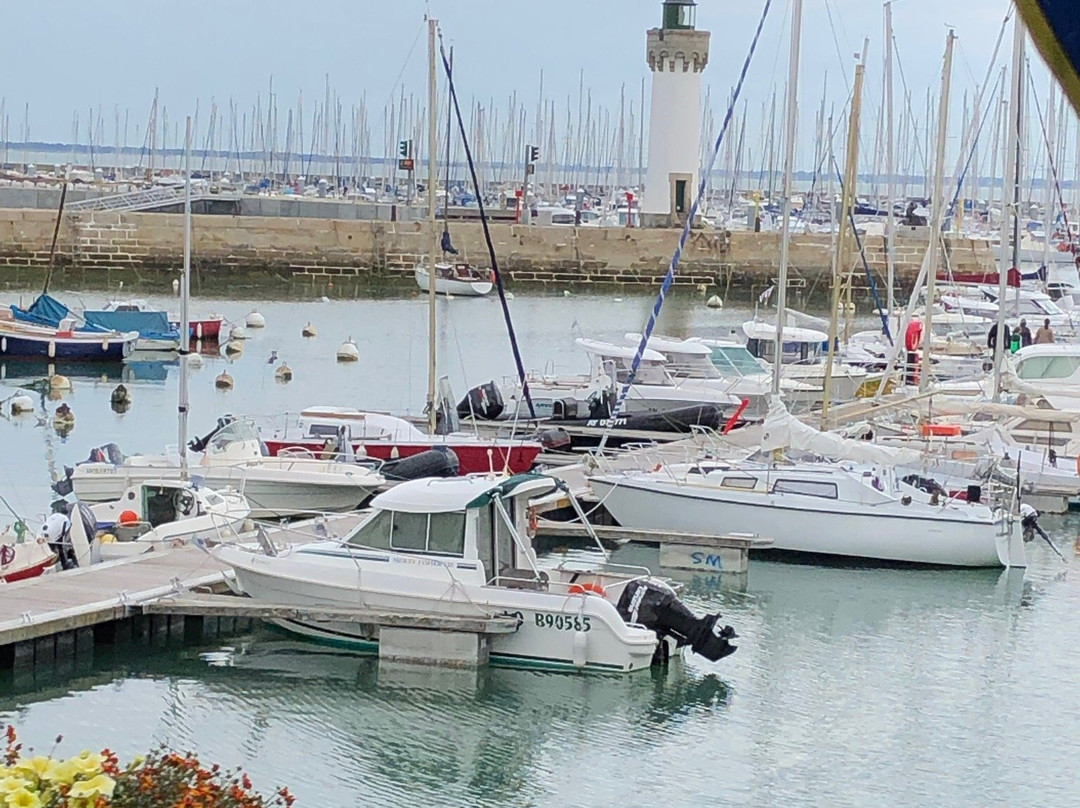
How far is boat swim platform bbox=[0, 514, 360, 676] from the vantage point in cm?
1405

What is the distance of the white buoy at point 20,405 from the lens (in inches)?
1261

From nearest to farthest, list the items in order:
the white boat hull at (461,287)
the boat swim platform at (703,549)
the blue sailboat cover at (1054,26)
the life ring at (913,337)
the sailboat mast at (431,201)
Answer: the blue sailboat cover at (1054,26) < the boat swim platform at (703,549) < the sailboat mast at (431,201) < the life ring at (913,337) < the white boat hull at (461,287)

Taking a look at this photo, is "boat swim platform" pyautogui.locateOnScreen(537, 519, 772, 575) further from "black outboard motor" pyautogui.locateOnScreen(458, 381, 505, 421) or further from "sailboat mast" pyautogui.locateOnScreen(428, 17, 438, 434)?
"black outboard motor" pyautogui.locateOnScreen(458, 381, 505, 421)

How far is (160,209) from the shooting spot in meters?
68.9

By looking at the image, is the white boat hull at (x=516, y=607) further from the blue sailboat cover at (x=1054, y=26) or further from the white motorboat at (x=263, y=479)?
the blue sailboat cover at (x=1054, y=26)

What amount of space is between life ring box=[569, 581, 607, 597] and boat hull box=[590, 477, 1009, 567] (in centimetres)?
512

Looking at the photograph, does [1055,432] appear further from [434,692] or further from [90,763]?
[90,763]

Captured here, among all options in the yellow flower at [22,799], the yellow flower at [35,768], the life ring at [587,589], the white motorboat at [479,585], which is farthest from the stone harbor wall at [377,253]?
the yellow flower at [22,799]

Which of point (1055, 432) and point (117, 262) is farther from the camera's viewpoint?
point (117, 262)

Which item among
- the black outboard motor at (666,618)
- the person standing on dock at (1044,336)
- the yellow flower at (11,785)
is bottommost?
the black outboard motor at (666,618)

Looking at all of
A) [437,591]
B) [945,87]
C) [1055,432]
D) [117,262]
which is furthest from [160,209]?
[437,591]

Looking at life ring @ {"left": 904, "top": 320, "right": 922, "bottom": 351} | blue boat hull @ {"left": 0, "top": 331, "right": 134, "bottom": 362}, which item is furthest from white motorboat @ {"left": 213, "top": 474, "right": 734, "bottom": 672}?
blue boat hull @ {"left": 0, "top": 331, "right": 134, "bottom": 362}

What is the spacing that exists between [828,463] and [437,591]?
7.63 meters

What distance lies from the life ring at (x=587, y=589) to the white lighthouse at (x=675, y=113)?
170 feet
